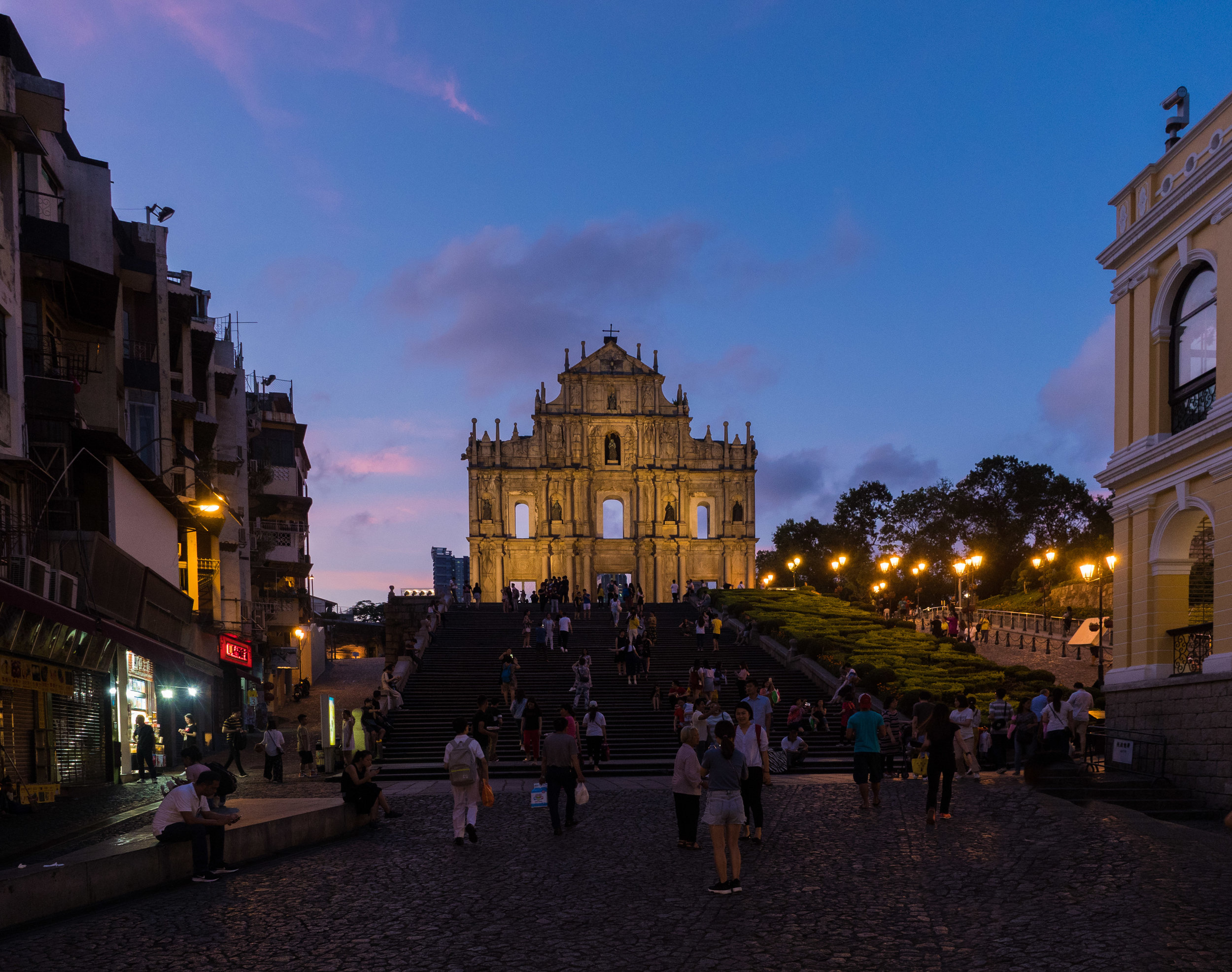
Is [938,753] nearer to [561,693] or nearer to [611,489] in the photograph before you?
[561,693]

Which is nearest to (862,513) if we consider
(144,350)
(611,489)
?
(611,489)

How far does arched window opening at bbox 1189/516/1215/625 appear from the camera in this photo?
39403 millimetres

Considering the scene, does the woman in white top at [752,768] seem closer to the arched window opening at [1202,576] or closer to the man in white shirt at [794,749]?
the man in white shirt at [794,749]

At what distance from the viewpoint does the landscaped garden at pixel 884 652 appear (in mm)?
30703

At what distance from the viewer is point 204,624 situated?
34.7 m

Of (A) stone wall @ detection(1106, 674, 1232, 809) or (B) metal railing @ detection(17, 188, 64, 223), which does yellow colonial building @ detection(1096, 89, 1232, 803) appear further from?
(B) metal railing @ detection(17, 188, 64, 223)

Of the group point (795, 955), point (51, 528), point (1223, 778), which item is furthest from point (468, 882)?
point (51, 528)

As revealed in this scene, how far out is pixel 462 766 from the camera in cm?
1400

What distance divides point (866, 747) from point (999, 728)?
7.39 m

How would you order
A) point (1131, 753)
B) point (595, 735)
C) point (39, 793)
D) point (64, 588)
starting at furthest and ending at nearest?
point (595, 735) < point (64, 588) < point (1131, 753) < point (39, 793)

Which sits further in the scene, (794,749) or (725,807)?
(794,749)

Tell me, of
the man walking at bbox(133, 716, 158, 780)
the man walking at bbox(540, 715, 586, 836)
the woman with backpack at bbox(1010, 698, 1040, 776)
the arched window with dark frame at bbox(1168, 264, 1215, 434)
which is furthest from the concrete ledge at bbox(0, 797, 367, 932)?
the arched window with dark frame at bbox(1168, 264, 1215, 434)

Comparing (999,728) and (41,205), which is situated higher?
(41,205)

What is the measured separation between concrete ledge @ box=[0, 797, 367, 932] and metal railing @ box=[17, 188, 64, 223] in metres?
12.7
